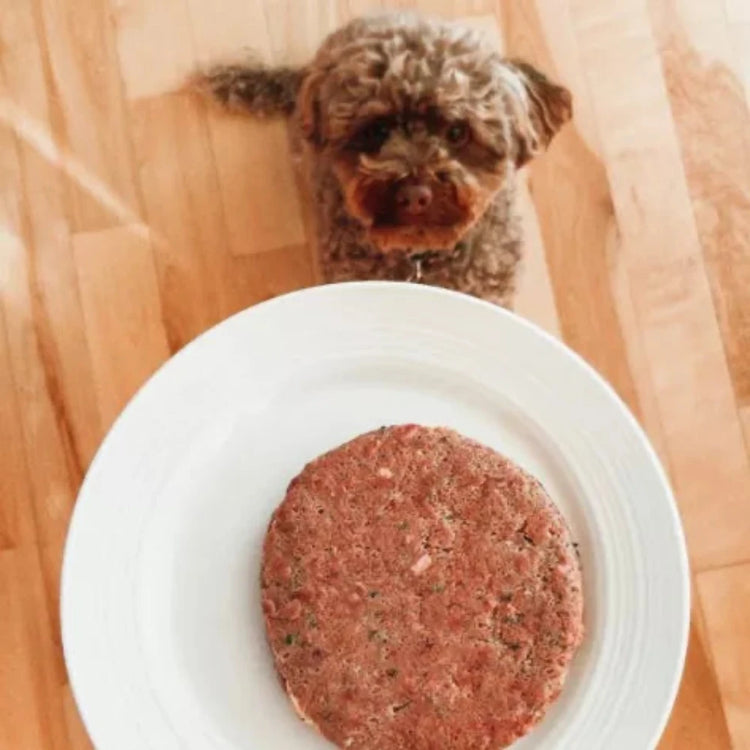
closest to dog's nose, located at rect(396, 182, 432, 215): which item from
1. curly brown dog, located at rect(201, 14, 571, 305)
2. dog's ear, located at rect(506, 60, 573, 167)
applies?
curly brown dog, located at rect(201, 14, 571, 305)

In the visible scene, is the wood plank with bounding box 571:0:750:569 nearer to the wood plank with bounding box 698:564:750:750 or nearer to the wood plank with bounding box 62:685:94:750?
the wood plank with bounding box 698:564:750:750

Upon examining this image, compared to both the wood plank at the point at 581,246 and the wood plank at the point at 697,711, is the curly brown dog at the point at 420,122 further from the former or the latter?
the wood plank at the point at 697,711

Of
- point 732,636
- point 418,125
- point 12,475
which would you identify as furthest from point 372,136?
point 732,636

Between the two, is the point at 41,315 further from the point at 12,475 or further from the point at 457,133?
the point at 457,133

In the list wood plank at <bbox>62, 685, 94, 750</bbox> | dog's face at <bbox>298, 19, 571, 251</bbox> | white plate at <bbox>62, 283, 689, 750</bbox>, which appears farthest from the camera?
wood plank at <bbox>62, 685, 94, 750</bbox>

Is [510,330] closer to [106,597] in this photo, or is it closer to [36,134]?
[106,597]

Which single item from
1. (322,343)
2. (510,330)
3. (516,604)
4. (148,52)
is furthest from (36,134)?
(516,604)
